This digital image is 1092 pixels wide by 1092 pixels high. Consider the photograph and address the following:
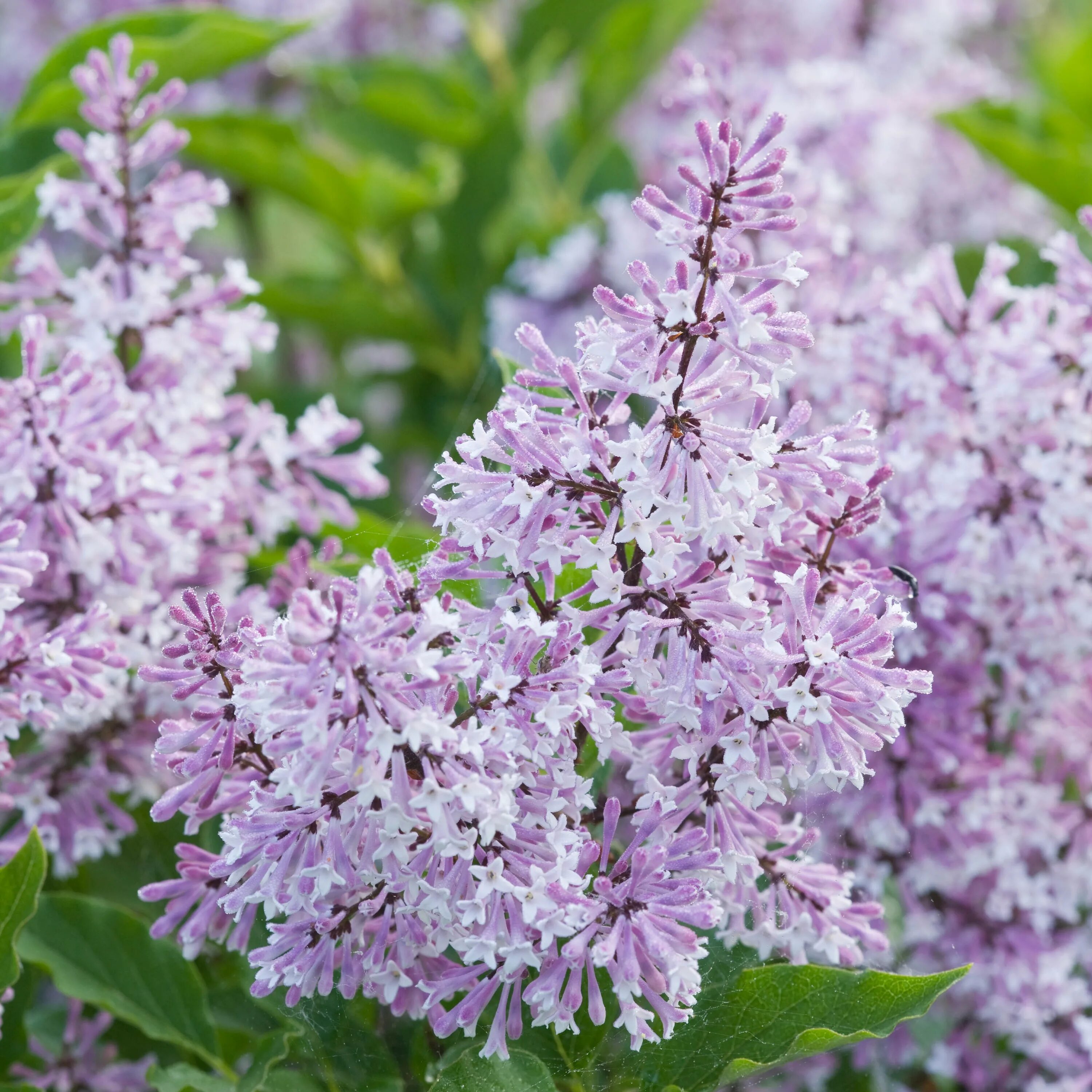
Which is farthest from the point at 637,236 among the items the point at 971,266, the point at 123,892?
the point at 123,892

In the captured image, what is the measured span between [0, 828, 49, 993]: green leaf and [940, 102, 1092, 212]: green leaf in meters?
1.02

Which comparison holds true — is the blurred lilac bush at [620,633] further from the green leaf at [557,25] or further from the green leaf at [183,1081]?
the green leaf at [557,25]

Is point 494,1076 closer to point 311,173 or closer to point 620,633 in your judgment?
point 620,633

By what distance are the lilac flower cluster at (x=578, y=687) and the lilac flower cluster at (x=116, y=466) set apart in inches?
7.0

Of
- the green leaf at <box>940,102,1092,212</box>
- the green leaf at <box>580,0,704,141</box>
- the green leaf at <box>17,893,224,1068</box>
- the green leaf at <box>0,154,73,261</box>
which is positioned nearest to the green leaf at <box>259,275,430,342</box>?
the green leaf at <box>580,0,704,141</box>

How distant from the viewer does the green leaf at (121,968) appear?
769mm

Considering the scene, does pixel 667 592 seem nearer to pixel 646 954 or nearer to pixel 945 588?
pixel 646 954

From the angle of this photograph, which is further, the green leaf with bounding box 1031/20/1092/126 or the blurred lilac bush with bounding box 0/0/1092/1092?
the green leaf with bounding box 1031/20/1092/126

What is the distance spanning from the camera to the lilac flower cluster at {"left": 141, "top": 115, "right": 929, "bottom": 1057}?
0.54 m

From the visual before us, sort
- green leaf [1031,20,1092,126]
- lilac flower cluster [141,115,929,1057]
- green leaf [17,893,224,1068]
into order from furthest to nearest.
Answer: green leaf [1031,20,1092,126]
green leaf [17,893,224,1068]
lilac flower cluster [141,115,929,1057]

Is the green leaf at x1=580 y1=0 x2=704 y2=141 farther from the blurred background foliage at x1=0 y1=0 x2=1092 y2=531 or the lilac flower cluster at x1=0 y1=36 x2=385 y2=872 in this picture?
the lilac flower cluster at x1=0 y1=36 x2=385 y2=872

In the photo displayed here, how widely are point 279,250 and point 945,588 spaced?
6.71 ft

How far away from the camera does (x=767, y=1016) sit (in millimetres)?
624

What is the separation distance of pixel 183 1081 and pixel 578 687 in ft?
1.04
